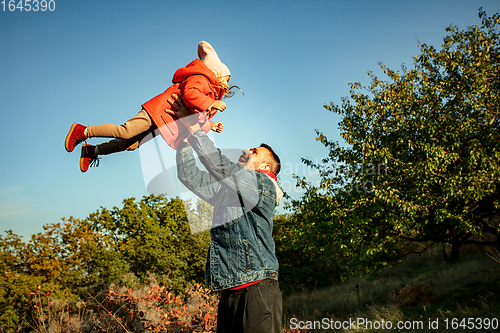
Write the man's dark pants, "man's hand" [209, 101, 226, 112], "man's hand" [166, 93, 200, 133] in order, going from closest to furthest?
the man's dark pants → "man's hand" [166, 93, 200, 133] → "man's hand" [209, 101, 226, 112]

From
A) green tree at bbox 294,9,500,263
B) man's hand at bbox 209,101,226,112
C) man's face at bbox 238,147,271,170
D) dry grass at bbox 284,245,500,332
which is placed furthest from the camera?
dry grass at bbox 284,245,500,332

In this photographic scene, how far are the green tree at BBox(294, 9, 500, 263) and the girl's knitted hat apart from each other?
5.66 meters

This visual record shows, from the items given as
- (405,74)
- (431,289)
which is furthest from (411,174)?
(431,289)

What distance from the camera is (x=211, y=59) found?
2594 mm

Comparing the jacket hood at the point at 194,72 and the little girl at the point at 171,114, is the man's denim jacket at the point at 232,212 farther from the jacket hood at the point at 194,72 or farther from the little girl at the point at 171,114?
the jacket hood at the point at 194,72

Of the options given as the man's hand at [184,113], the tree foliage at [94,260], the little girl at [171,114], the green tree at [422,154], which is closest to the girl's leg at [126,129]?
the little girl at [171,114]

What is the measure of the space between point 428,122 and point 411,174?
144 cm

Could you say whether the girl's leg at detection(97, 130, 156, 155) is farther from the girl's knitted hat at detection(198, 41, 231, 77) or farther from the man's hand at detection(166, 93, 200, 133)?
the girl's knitted hat at detection(198, 41, 231, 77)

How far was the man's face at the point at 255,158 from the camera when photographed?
2447 mm

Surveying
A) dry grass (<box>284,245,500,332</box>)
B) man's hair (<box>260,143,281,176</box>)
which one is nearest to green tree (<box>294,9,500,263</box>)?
dry grass (<box>284,245,500,332</box>)

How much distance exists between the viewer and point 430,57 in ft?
29.3

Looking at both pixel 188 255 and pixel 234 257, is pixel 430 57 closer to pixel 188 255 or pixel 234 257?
pixel 234 257

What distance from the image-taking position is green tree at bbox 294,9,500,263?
23.0 ft

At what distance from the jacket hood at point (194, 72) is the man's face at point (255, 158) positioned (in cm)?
62
